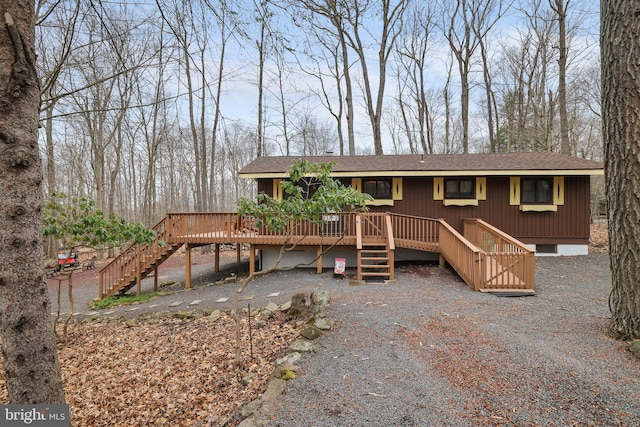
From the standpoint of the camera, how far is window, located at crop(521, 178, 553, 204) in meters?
10.1

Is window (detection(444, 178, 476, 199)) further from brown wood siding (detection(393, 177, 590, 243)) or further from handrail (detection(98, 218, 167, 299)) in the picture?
handrail (detection(98, 218, 167, 299))

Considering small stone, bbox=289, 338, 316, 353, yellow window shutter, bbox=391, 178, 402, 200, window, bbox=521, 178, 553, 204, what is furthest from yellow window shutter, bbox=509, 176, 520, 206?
small stone, bbox=289, 338, 316, 353

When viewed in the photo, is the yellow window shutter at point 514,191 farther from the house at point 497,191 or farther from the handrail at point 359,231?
the handrail at point 359,231

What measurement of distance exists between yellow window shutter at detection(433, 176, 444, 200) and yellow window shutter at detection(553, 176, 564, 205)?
3.61 meters

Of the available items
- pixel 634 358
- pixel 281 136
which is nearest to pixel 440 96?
pixel 281 136

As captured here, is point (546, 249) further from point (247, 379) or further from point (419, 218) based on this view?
point (247, 379)

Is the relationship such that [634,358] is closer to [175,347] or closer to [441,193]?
[175,347]

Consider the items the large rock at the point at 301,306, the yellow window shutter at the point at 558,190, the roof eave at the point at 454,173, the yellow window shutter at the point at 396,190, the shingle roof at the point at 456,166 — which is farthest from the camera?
the yellow window shutter at the point at 396,190

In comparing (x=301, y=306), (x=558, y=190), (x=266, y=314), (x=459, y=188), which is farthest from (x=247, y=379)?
(x=558, y=190)

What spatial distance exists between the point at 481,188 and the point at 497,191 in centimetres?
57

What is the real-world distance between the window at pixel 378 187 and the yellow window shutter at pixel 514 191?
4.05 metres

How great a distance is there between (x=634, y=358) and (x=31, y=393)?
5.31 metres

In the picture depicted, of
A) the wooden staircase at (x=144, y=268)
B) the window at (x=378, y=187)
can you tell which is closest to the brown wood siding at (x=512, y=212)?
the window at (x=378, y=187)

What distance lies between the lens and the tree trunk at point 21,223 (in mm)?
1677
